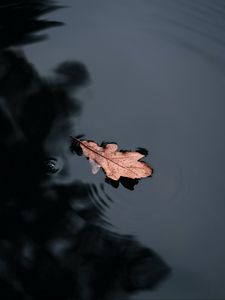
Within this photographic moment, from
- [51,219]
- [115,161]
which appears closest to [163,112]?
[115,161]

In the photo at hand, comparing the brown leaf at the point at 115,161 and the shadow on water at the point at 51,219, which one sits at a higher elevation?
the brown leaf at the point at 115,161

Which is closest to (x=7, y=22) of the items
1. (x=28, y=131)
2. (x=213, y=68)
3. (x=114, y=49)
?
(x=114, y=49)

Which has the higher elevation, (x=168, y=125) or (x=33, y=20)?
(x=33, y=20)

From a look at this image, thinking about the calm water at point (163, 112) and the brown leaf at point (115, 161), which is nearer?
the calm water at point (163, 112)

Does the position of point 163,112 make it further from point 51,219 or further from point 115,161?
point 51,219

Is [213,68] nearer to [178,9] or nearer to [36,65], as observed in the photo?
[178,9]

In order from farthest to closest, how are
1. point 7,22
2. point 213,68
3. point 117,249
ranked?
1. point 7,22
2. point 213,68
3. point 117,249
